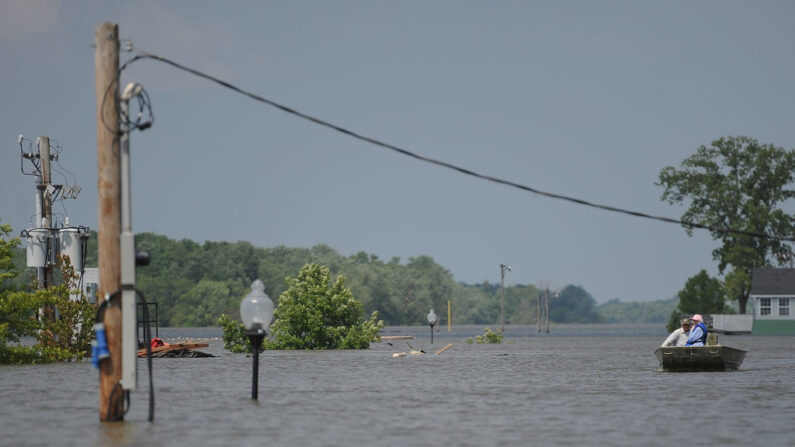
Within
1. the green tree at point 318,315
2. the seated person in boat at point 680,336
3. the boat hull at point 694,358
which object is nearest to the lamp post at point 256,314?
the boat hull at point 694,358

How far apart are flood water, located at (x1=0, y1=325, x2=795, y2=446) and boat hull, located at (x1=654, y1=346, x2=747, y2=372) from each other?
31.9 inches

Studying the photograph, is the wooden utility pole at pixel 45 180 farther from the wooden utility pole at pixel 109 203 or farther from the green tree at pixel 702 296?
the green tree at pixel 702 296

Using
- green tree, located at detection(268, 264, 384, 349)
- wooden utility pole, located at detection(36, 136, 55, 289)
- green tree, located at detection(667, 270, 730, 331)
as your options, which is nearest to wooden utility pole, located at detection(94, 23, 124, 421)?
wooden utility pole, located at detection(36, 136, 55, 289)

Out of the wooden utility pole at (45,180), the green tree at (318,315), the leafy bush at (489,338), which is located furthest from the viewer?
the leafy bush at (489,338)

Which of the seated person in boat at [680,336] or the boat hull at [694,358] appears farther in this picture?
the seated person in boat at [680,336]

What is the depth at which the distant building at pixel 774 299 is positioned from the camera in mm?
109750

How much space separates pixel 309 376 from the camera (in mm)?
34375

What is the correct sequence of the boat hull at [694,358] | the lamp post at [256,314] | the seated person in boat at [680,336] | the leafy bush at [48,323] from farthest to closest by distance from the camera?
the leafy bush at [48,323] < the seated person in boat at [680,336] < the boat hull at [694,358] < the lamp post at [256,314]

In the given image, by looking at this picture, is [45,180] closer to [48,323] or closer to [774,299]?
[48,323]

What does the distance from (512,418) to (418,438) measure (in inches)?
147

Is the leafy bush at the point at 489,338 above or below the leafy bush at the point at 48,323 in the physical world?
below

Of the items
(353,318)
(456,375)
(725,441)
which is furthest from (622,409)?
(353,318)

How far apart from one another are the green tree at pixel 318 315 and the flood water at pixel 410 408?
22.5 meters

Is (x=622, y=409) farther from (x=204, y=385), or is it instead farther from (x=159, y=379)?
(x=159, y=379)
